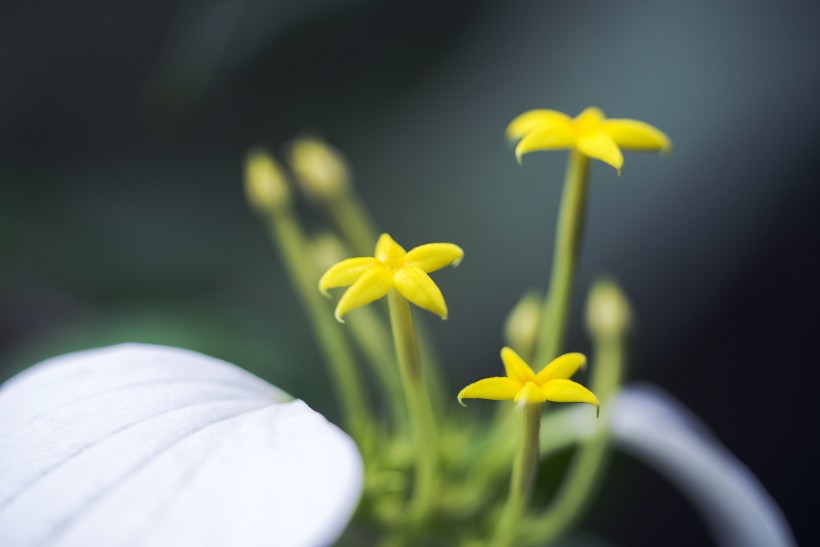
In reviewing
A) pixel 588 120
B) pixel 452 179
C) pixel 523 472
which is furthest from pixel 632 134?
pixel 452 179

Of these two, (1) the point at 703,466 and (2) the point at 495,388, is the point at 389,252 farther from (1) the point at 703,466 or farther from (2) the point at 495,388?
(1) the point at 703,466

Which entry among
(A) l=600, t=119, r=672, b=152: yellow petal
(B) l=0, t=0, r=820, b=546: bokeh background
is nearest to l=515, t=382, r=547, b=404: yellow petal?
(A) l=600, t=119, r=672, b=152: yellow petal

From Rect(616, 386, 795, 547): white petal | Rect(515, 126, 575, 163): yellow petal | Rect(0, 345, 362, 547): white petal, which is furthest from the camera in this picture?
Rect(616, 386, 795, 547): white petal

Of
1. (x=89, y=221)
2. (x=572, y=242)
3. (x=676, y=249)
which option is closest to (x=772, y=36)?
(x=676, y=249)

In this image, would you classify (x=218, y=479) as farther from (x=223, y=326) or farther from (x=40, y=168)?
(x=40, y=168)

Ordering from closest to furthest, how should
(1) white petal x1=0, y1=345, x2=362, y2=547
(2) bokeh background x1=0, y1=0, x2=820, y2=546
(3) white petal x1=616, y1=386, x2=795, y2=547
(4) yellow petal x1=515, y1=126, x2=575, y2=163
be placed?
(1) white petal x1=0, y1=345, x2=362, y2=547 → (4) yellow petal x1=515, y1=126, x2=575, y2=163 → (3) white petal x1=616, y1=386, x2=795, y2=547 → (2) bokeh background x1=0, y1=0, x2=820, y2=546

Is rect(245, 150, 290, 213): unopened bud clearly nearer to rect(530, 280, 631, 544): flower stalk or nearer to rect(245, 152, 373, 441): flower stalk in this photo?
rect(245, 152, 373, 441): flower stalk
